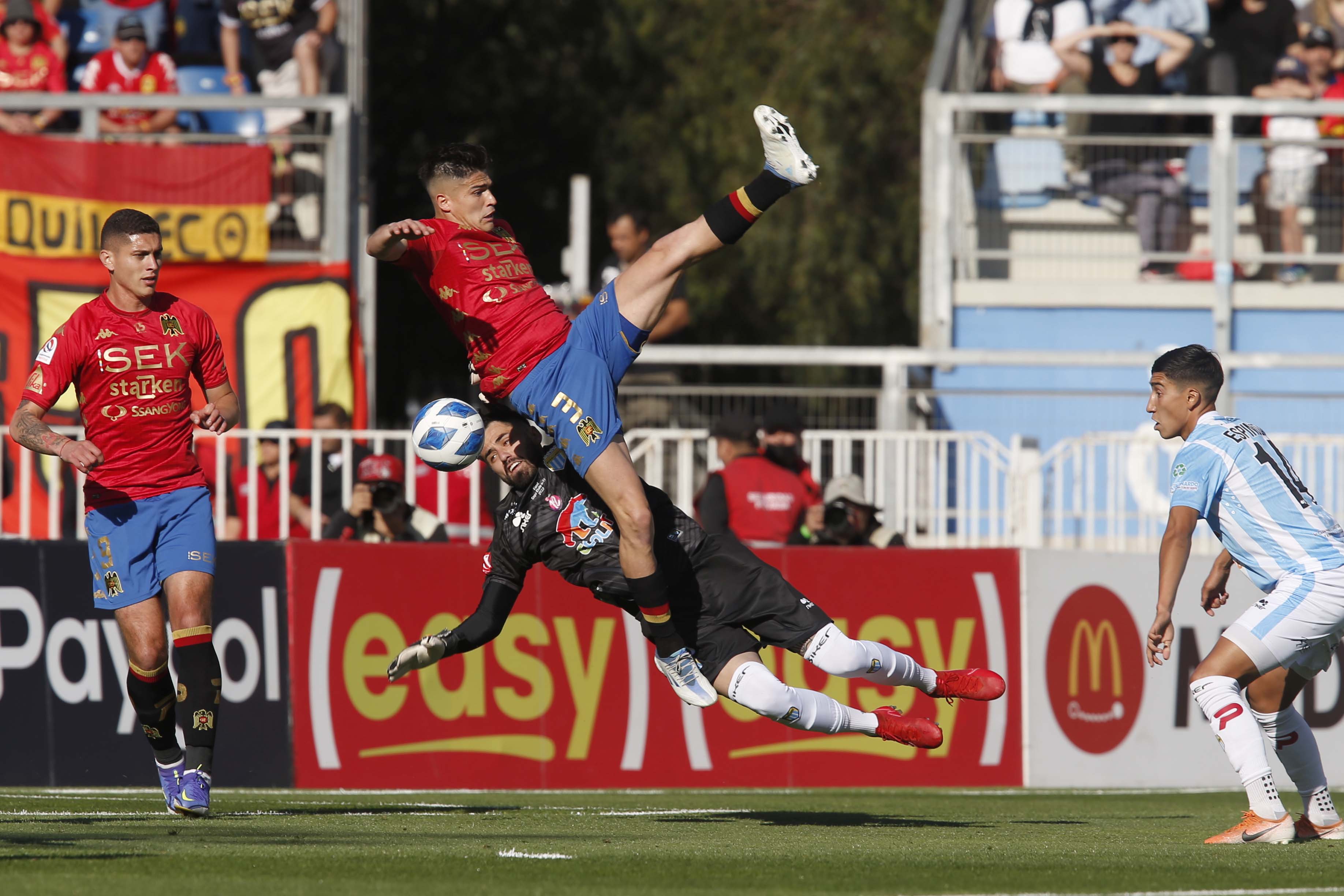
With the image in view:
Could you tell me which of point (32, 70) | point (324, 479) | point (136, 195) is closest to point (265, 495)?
point (324, 479)

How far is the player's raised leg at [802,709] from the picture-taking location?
299 inches

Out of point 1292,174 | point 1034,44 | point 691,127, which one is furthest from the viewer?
point 691,127

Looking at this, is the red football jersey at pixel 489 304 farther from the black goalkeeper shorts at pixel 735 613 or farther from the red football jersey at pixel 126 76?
the red football jersey at pixel 126 76

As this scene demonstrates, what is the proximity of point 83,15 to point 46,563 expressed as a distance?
302 inches

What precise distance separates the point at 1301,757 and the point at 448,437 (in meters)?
3.92

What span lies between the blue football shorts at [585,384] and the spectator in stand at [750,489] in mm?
4172

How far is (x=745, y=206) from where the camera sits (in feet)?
25.1

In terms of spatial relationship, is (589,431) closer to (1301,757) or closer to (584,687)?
(1301,757)

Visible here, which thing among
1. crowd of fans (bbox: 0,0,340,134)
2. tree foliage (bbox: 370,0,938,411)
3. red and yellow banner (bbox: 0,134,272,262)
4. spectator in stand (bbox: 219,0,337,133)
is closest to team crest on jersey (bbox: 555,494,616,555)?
red and yellow banner (bbox: 0,134,272,262)

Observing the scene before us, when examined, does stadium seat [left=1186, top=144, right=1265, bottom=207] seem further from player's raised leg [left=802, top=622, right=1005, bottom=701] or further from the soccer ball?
the soccer ball

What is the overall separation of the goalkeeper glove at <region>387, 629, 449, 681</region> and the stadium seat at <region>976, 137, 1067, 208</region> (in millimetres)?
10386

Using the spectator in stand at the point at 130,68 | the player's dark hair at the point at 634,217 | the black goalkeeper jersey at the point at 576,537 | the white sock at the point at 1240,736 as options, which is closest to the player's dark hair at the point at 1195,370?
the white sock at the point at 1240,736

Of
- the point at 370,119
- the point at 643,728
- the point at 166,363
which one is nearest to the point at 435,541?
the point at 643,728

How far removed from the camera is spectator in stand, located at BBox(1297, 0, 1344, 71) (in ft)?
56.9
